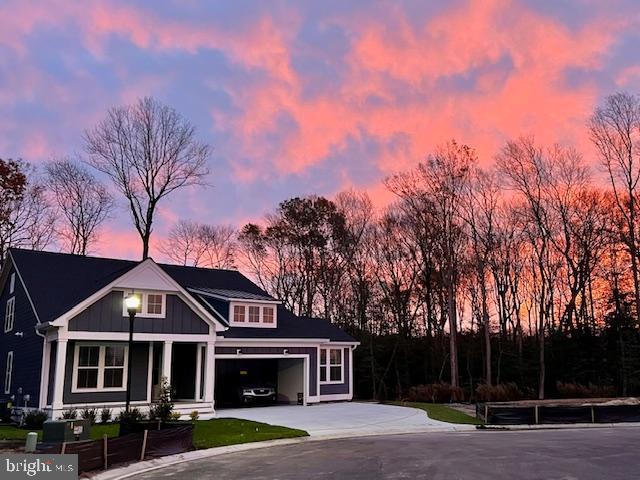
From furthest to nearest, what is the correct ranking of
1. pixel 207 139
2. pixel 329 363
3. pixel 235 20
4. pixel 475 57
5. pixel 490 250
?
pixel 490 250 < pixel 207 139 < pixel 329 363 < pixel 475 57 < pixel 235 20

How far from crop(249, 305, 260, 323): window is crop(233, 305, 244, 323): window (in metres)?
0.46

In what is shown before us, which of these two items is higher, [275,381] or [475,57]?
[475,57]

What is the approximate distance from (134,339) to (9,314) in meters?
7.53

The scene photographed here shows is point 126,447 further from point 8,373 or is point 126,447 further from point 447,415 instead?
point 447,415

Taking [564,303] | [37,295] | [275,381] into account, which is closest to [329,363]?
[275,381]

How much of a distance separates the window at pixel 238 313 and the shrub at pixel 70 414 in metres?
8.94

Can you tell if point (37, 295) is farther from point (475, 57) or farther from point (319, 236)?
point (319, 236)

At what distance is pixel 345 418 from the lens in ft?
73.7

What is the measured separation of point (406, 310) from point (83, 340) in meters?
28.6

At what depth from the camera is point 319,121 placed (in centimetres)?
2706

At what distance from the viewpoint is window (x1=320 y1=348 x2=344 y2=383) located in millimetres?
29438

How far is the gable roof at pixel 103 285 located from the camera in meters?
21.9
